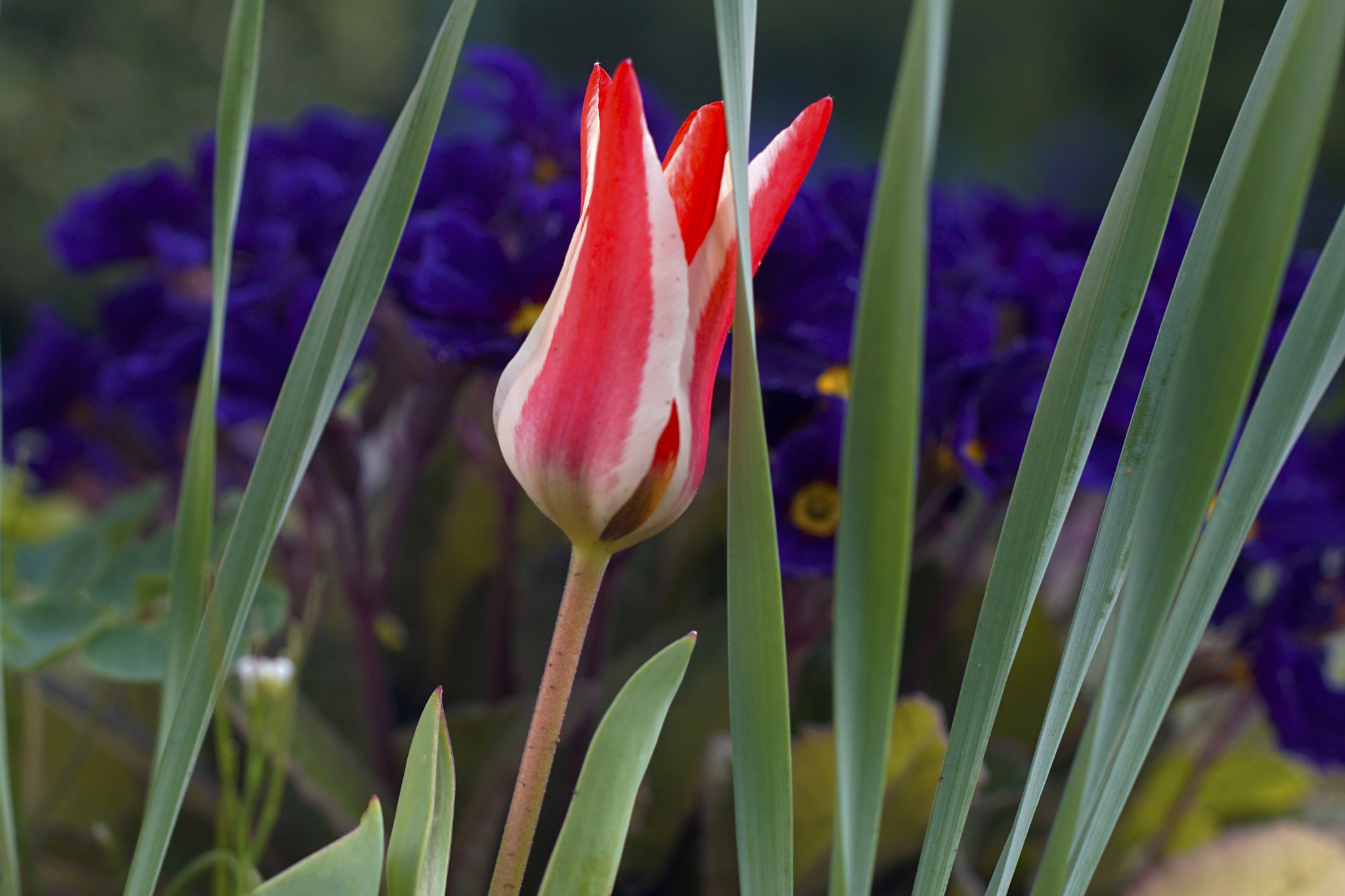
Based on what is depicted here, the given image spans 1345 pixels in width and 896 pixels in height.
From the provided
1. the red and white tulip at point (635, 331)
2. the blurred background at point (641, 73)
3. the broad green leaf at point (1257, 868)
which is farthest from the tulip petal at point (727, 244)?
the blurred background at point (641, 73)

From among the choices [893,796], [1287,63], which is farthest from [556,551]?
[1287,63]

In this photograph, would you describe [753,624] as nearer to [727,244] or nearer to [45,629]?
[727,244]

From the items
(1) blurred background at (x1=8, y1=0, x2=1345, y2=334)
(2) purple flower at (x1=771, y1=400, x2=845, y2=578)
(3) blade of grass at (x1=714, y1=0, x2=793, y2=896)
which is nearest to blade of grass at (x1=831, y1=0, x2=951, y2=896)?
(3) blade of grass at (x1=714, y1=0, x2=793, y2=896)

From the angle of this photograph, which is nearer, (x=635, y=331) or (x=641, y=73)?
(x=635, y=331)

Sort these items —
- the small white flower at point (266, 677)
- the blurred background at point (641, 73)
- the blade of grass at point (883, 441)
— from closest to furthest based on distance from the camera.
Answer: the blade of grass at point (883, 441), the small white flower at point (266, 677), the blurred background at point (641, 73)

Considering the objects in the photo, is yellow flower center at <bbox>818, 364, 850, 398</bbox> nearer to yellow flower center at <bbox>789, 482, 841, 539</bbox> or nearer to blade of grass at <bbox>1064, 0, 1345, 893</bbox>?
yellow flower center at <bbox>789, 482, 841, 539</bbox>

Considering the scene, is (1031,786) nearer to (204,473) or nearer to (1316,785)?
(204,473)

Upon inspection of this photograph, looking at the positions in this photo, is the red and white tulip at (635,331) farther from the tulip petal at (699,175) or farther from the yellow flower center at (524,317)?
the yellow flower center at (524,317)

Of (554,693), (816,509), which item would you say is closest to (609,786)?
(554,693)
